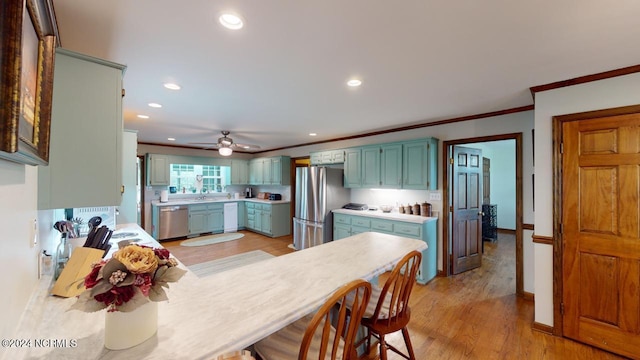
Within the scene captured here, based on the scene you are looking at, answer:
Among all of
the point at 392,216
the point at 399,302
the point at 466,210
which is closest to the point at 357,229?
the point at 392,216

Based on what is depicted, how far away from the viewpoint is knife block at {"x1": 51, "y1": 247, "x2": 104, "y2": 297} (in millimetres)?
1255

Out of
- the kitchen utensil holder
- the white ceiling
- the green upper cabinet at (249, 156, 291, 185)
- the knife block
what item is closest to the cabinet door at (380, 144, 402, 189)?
the white ceiling

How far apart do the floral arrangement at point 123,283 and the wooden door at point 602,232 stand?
3055mm

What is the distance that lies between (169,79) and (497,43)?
258cm

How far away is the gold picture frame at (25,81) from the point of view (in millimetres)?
642

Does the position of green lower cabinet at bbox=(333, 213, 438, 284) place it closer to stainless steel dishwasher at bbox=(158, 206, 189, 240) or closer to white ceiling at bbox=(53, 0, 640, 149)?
white ceiling at bbox=(53, 0, 640, 149)

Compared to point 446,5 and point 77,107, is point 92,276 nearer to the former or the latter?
point 77,107

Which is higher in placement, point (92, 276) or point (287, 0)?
point (287, 0)

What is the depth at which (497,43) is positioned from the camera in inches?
66.3

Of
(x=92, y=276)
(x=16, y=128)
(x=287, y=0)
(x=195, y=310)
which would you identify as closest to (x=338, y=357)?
(x=195, y=310)

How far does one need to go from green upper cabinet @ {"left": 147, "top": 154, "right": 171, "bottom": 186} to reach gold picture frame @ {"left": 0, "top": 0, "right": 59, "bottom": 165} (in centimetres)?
533

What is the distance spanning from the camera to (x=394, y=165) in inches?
164

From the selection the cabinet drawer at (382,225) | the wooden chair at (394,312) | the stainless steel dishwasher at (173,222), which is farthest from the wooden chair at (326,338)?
the stainless steel dishwasher at (173,222)

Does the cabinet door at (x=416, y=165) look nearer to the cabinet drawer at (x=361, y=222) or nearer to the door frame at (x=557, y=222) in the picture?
the cabinet drawer at (x=361, y=222)
